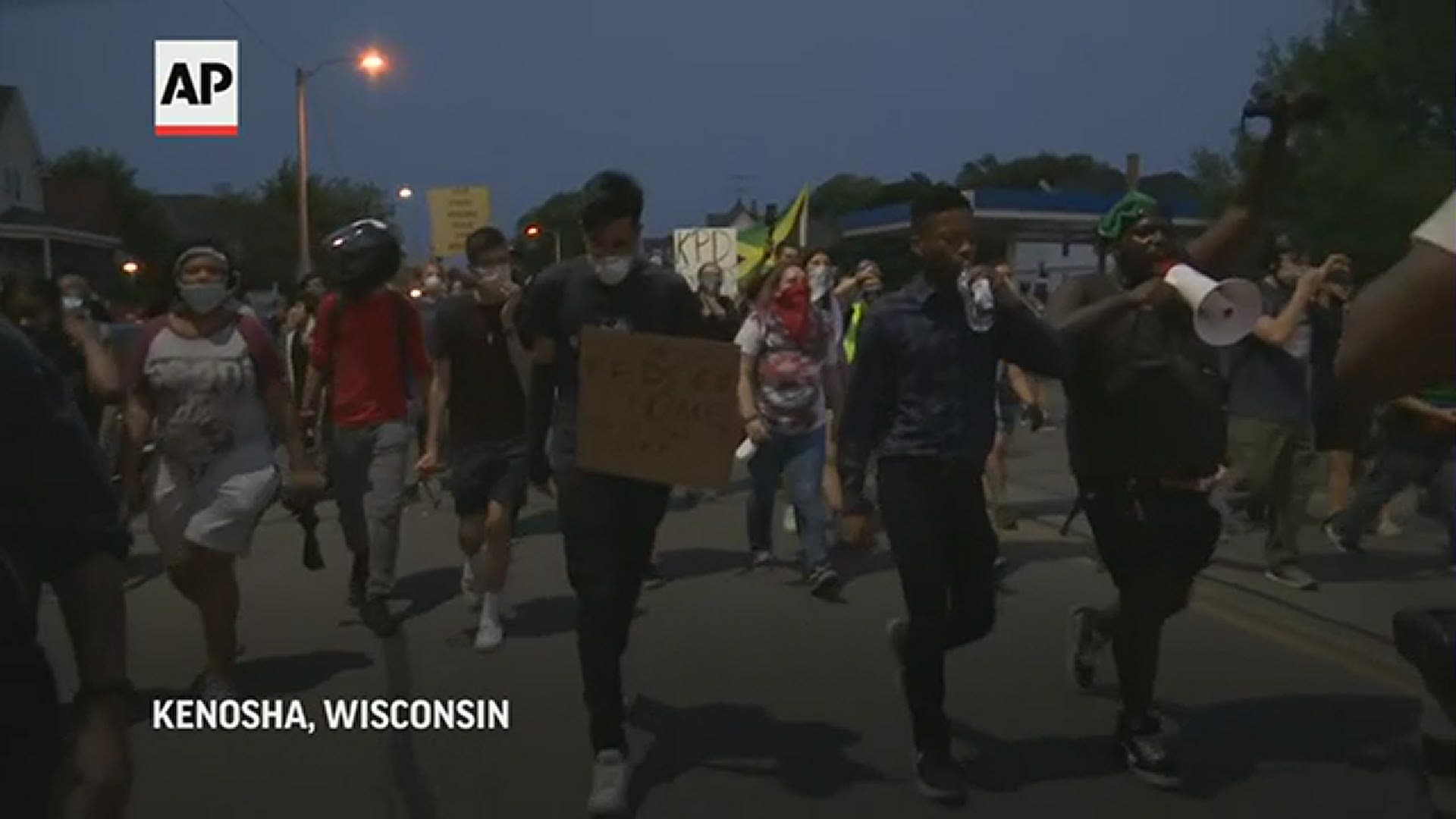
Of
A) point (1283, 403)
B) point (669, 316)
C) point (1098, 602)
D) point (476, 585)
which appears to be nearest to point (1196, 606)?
point (1098, 602)

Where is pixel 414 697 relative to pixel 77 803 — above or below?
below

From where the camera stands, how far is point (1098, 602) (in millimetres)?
8961

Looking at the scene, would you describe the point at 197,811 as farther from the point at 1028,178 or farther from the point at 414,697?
the point at 1028,178

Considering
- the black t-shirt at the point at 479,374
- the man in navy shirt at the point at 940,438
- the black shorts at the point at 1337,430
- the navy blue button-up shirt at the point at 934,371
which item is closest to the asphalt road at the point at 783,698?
the man in navy shirt at the point at 940,438

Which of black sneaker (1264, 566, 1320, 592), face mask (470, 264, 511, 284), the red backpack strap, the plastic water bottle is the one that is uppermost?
the plastic water bottle

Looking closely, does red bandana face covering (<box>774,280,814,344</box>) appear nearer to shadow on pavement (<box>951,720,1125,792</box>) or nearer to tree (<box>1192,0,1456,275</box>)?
shadow on pavement (<box>951,720,1125,792</box>)

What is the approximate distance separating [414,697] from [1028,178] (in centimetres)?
10015

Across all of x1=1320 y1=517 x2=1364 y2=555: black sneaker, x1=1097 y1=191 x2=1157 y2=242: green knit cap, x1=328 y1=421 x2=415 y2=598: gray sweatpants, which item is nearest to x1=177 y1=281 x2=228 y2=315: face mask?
x1=328 y1=421 x2=415 y2=598: gray sweatpants

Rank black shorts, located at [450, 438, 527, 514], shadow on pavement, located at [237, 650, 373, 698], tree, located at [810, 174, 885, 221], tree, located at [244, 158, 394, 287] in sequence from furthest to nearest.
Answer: tree, located at [810, 174, 885, 221] → tree, located at [244, 158, 394, 287] → black shorts, located at [450, 438, 527, 514] → shadow on pavement, located at [237, 650, 373, 698]

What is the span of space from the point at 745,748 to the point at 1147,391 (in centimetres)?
183

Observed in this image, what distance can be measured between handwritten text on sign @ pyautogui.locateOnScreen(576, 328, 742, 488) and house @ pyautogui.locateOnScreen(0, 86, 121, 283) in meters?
43.7

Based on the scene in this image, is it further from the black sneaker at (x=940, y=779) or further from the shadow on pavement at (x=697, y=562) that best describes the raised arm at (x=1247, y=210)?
the shadow on pavement at (x=697, y=562)

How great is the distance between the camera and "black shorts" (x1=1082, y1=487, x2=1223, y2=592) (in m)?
5.70

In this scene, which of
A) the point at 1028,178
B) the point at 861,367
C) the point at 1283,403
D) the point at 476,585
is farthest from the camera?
the point at 1028,178
